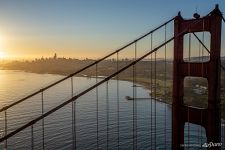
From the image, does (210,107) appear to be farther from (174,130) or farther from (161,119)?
(161,119)

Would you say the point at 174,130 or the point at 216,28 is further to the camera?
the point at 174,130

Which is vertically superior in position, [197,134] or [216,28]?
[216,28]

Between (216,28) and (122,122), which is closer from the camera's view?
(216,28)

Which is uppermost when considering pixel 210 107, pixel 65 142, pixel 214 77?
pixel 214 77

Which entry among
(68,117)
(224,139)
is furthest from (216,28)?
(68,117)

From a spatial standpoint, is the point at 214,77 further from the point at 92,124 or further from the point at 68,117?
the point at 68,117

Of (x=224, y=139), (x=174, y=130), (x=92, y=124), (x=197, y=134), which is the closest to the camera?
(x=174, y=130)

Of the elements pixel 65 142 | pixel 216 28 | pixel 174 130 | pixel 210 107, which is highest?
pixel 216 28

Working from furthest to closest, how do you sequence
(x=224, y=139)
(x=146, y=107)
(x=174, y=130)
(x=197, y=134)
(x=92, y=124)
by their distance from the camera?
(x=146, y=107), (x=92, y=124), (x=197, y=134), (x=224, y=139), (x=174, y=130)

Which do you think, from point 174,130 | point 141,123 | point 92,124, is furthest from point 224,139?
point 174,130
